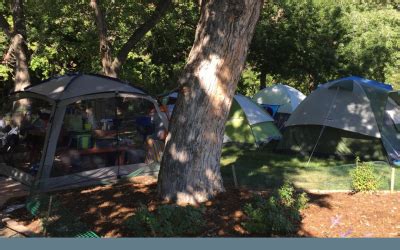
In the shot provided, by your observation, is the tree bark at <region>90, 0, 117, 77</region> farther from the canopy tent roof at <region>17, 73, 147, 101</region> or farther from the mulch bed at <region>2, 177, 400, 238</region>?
the mulch bed at <region>2, 177, 400, 238</region>

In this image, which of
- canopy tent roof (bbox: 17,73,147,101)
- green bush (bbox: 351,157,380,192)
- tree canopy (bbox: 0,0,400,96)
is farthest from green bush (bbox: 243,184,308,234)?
tree canopy (bbox: 0,0,400,96)

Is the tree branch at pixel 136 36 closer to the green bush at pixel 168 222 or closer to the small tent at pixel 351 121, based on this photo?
the small tent at pixel 351 121

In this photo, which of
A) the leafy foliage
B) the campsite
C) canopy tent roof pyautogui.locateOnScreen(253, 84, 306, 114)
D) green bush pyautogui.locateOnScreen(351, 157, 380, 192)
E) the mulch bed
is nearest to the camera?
the mulch bed

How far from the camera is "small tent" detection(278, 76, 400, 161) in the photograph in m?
10.5

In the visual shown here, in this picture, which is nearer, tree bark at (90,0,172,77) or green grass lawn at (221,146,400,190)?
green grass lawn at (221,146,400,190)

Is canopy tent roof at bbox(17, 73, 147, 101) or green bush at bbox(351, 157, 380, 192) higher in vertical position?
canopy tent roof at bbox(17, 73, 147, 101)

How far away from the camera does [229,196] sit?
249 inches

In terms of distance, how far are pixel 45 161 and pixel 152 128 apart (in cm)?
230

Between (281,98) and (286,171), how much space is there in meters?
8.53

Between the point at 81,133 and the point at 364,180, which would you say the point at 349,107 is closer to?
the point at 364,180

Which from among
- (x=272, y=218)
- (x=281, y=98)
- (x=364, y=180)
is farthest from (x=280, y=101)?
(x=272, y=218)

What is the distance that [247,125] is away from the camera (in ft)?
42.1

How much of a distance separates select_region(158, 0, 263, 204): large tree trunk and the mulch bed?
36 cm

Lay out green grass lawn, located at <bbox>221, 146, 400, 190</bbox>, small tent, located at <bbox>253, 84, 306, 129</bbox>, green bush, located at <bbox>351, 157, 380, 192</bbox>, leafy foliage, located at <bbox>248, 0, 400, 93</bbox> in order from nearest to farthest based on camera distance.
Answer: green bush, located at <bbox>351, 157, 380, 192</bbox>, green grass lawn, located at <bbox>221, 146, 400, 190</bbox>, small tent, located at <bbox>253, 84, 306, 129</bbox>, leafy foliage, located at <bbox>248, 0, 400, 93</bbox>
